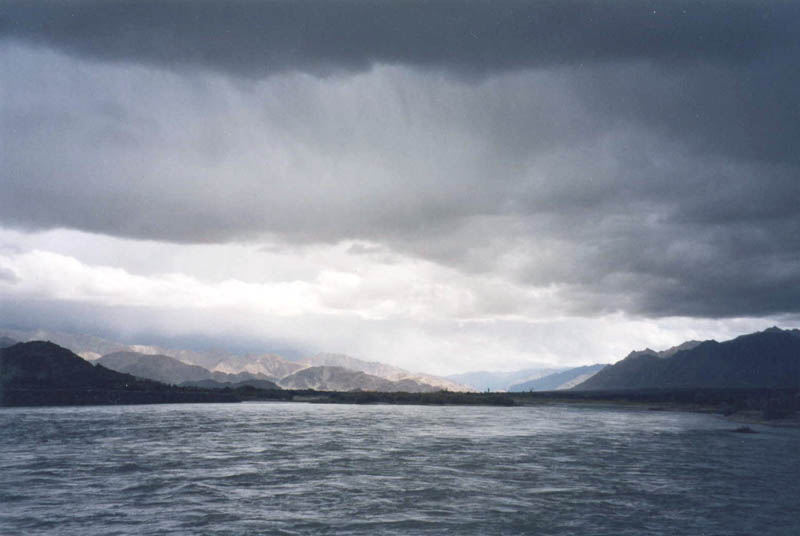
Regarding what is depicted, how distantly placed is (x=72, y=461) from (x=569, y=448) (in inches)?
2610

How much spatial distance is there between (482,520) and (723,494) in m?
27.4

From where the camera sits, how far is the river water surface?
1618 inches

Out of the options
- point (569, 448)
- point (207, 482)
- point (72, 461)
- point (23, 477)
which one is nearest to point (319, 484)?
point (207, 482)

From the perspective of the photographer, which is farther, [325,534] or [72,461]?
[72,461]

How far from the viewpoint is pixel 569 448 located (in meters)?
88.6

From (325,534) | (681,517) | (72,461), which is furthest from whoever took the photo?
(72,461)

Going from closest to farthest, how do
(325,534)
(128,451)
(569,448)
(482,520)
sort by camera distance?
(325,534) < (482,520) < (128,451) < (569,448)

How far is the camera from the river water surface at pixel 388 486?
135ft

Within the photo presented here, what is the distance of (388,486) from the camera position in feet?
179

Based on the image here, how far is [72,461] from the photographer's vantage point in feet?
229

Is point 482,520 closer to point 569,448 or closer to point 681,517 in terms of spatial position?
point 681,517

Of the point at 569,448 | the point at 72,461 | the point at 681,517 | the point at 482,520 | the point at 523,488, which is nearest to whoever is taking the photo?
the point at 482,520

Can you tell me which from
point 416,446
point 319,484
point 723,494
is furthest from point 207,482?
point 723,494

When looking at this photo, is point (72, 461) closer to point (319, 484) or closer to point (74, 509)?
point (74, 509)
